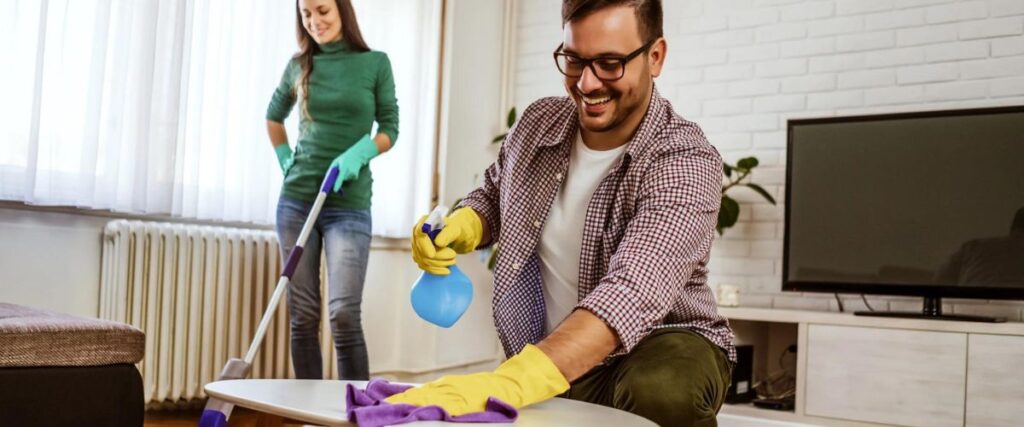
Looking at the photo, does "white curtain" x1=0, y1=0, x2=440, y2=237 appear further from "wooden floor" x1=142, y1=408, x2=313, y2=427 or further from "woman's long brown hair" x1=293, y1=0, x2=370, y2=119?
"wooden floor" x1=142, y1=408, x2=313, y2=427

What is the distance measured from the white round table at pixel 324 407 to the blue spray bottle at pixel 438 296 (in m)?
0.23

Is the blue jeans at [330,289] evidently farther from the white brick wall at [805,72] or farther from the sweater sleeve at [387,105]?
the white brick wall at [805,72]

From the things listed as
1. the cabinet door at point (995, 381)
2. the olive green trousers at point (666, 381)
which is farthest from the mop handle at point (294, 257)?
the cabinet door at point (995, 381)

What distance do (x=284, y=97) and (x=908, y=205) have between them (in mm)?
2321

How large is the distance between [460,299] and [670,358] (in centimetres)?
36

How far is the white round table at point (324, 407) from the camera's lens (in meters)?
1.10

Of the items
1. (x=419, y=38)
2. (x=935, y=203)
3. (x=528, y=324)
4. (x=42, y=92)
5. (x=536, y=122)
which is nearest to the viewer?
(x=528, y=324)

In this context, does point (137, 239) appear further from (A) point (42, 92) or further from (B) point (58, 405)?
(B) point (58, 405)

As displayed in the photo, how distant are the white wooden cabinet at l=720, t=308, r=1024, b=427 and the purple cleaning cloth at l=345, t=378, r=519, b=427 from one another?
260cm

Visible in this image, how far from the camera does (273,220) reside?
352 cm

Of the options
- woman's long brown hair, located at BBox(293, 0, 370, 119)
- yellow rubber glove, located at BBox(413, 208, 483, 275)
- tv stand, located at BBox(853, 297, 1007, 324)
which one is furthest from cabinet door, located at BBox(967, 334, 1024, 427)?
woman's long brown hair, located at BBox(293, 0, 370, 119)

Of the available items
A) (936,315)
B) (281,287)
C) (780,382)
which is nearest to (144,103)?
(281,287)

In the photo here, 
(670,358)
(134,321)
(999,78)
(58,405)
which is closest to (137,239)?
(134,321)

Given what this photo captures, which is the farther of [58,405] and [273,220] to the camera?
[273,220]
